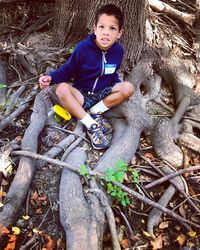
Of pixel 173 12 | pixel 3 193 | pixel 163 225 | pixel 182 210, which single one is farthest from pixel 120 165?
pixel 173 12

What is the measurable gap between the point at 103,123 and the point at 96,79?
0.54m

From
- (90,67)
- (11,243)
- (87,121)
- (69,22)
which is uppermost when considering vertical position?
(69,22)

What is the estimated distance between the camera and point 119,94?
158 inches

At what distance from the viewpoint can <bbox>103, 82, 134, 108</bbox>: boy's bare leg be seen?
3.98 m

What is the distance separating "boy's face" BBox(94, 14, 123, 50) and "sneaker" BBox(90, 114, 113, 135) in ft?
2.80

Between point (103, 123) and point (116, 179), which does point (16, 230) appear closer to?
→ point (116, 179)

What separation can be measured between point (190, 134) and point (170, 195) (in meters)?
0.94

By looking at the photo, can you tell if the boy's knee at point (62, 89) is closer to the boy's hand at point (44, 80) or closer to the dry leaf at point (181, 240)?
the boy's hand at point (44, 80)

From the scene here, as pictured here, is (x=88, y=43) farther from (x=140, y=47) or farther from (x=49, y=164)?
(x=49, y=164)

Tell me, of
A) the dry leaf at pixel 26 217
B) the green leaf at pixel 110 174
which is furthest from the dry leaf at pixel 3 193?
the green leaf at pixel 110 174

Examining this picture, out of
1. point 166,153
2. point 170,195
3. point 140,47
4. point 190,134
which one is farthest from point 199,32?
point 170,195

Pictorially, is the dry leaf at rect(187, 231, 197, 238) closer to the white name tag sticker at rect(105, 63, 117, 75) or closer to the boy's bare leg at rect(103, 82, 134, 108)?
the boy's bare leg at rect(103, 82, 134, 108)

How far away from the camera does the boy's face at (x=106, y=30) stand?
3.69m

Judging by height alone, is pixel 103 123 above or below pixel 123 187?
above
